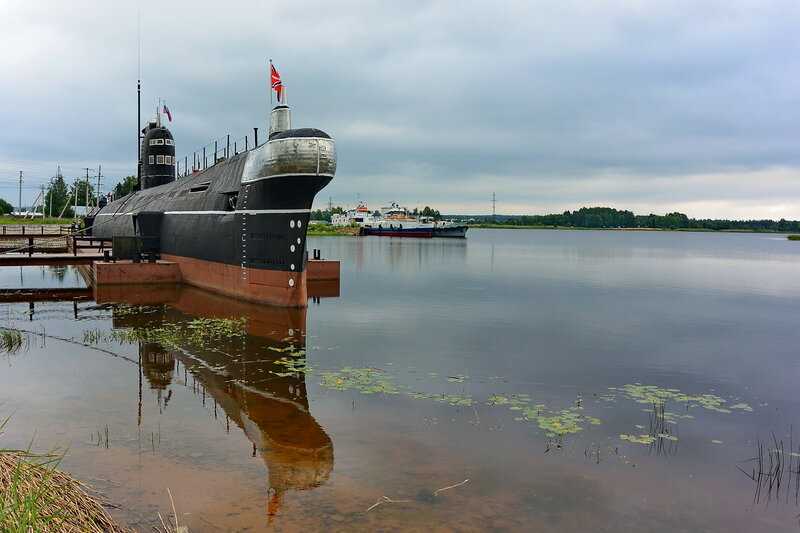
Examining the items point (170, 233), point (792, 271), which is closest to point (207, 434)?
point (170, 233)

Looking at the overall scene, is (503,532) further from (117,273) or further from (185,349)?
(117,273)

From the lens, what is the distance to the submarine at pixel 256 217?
21.8 meters

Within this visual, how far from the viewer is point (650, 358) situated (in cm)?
1809

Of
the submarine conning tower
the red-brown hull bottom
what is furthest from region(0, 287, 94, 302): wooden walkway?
the submarine conning tower

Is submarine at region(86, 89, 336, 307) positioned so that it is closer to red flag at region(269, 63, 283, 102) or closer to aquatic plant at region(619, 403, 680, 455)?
red flag at region(269, 63, 283, 102)

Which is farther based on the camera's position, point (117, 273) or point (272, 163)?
point (117, 273)

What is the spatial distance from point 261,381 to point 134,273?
61.4ft

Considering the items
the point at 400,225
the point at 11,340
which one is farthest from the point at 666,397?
the point at 400,225

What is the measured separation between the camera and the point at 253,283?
24250 mm

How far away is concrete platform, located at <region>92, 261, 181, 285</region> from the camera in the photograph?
28.2m

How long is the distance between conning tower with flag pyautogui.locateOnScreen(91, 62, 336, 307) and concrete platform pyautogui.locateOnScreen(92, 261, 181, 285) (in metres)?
0.62

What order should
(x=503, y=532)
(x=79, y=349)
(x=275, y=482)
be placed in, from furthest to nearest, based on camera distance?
1. (x=79, y=349)
2. (x=275, y=482)
3. (x=503, y=532)

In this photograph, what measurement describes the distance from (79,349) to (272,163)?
30.8 ft

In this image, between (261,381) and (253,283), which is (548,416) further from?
(253,283)
